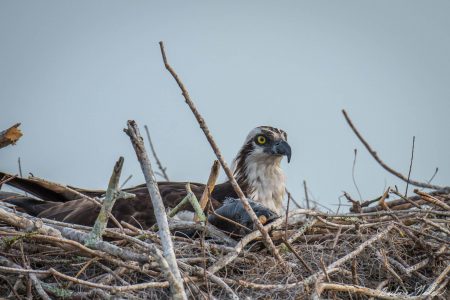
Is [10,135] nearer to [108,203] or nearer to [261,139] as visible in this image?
[108,203]

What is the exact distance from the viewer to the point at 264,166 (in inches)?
320

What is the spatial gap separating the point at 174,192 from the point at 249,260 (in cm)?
172

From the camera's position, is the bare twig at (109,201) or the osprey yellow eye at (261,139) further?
the osprey yellow eye at (261,139)

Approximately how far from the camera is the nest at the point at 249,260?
4613mm

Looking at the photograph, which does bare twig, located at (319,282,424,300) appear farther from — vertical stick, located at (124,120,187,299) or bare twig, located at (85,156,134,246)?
bare twig, located at (85,156,134,246)

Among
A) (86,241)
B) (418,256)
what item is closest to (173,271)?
(86,241)

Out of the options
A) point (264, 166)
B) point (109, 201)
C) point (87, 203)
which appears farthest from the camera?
point (264, 166)

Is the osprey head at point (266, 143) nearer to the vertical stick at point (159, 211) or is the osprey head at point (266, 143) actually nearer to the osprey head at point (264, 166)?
the osprey head at point (264, 166)

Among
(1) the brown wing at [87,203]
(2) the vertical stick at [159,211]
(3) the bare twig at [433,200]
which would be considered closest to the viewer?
(2) the vertical stick at [159,211]

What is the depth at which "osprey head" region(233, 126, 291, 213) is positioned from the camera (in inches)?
312

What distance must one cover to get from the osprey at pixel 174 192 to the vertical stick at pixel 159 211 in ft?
5.89

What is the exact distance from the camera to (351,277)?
518 cm

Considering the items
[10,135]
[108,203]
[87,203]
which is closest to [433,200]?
[108,203]

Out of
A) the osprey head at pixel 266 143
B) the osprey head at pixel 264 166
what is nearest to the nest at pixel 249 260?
the osprey head at pixel 264 166
